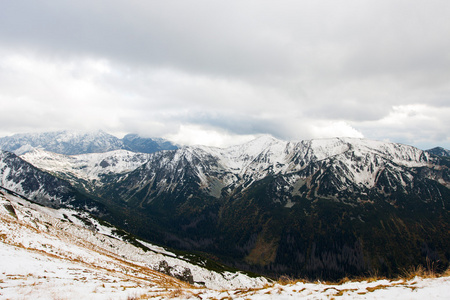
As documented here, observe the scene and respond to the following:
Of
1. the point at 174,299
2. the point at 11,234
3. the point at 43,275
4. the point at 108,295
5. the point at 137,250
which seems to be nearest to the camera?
the point at 174,299

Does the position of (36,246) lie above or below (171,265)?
above

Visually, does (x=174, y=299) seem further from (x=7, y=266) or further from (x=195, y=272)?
(x=195, y=272)

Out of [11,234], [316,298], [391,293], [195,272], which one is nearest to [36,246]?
[11,234]

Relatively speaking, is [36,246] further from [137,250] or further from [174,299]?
[137,250]

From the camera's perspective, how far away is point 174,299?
48.6ft

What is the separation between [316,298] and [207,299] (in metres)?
7.41

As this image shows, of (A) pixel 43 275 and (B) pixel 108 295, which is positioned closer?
(B) pixel 108 295

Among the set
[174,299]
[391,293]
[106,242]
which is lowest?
[106,242]

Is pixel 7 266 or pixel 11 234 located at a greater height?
pixel 7 266

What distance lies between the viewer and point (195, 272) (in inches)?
3967

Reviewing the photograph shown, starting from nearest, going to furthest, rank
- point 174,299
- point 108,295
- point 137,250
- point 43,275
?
point 174,299, point 108,295, point 43,275, point 137,250

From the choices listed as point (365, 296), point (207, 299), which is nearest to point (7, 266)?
point (207, 299)

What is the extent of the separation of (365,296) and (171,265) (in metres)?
103

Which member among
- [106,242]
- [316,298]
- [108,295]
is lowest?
[106,242]
